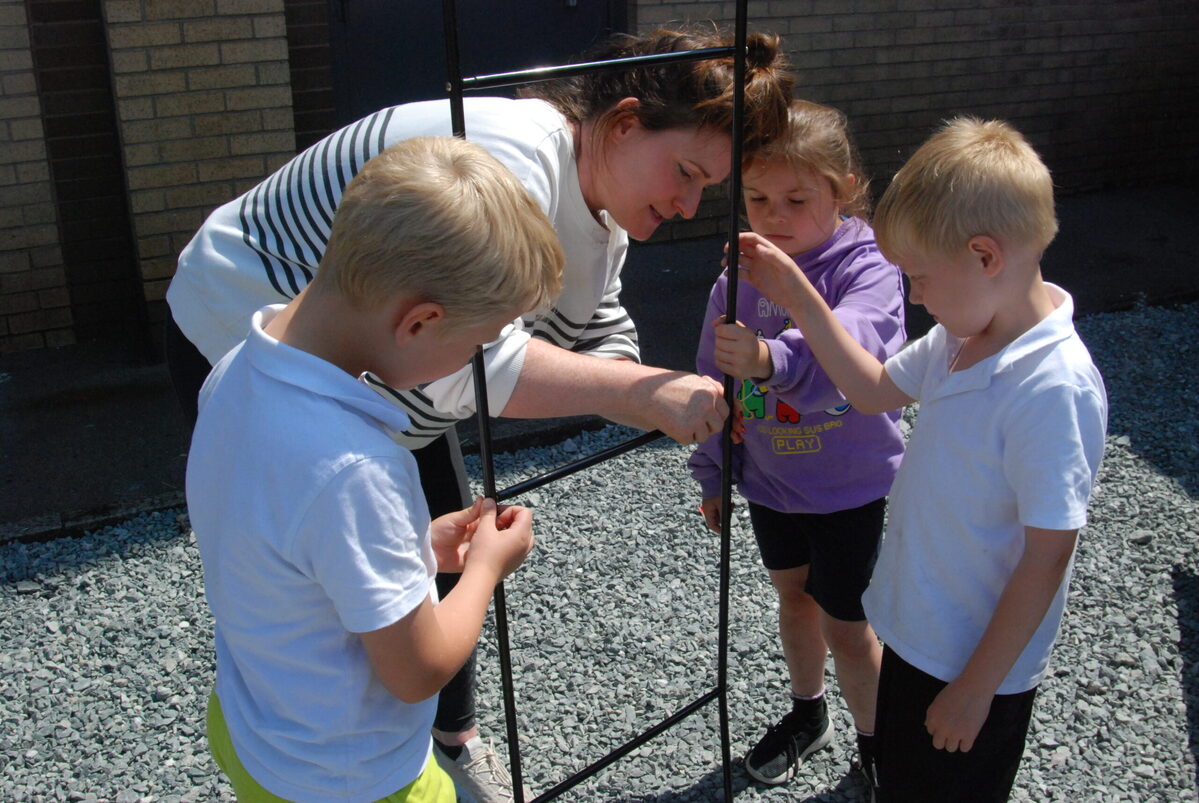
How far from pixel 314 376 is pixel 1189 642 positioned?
8.57 feet

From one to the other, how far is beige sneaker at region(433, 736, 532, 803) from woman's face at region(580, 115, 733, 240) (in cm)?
125

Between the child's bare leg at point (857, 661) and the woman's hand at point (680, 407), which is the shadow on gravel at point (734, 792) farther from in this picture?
the woman's hand at point (680, 407)

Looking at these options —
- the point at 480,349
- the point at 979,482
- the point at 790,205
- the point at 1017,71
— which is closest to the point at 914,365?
the point at 979,482

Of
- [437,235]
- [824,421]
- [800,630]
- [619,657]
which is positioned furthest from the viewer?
[619,657]

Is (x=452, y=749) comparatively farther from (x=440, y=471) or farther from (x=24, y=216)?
(x=24, y=216)

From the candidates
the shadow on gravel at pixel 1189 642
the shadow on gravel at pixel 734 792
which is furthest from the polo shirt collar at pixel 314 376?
the shadow on gravel at pixel 1189 642

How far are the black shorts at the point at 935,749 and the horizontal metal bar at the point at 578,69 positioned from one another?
102 cm

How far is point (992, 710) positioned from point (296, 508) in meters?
1.15

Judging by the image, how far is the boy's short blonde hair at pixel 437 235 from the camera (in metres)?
1.19

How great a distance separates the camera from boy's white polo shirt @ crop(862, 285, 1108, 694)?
1518mm

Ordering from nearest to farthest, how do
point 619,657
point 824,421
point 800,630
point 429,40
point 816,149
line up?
point 816,149, point 824,421, point 800,630, point 619,657, point 429,40

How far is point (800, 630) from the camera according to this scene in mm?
2379

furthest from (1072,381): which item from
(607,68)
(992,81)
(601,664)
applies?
(992,81)

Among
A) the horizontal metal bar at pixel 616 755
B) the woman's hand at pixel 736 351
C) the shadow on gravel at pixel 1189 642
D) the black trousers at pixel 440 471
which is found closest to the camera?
the woman's hand at pixel 736 351
